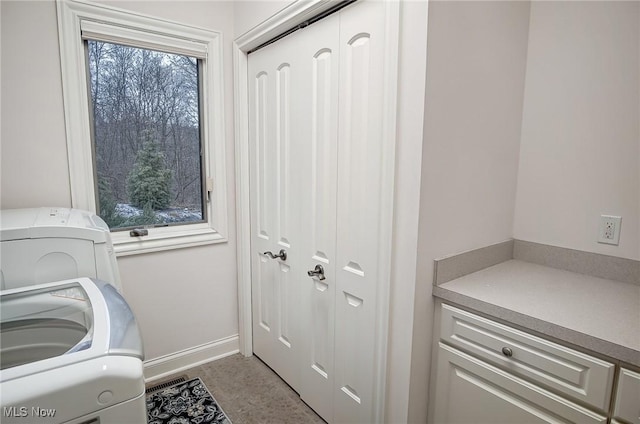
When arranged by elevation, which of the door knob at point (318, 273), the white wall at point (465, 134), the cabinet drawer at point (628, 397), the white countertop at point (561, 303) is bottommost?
the cabinet drawer at point (628, 397)

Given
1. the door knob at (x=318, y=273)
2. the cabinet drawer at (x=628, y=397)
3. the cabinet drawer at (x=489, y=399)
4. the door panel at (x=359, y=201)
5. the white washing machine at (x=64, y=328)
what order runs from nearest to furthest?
the white washing machine at (x=64, y=328) → the cabinet drawer at (x=628, y=397) → the cabinet drawer at (x=489, y=399) → the door panel at (x=359, y=201) → the door knob at (x=318, y=273)

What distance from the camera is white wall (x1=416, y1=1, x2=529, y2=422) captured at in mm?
1265

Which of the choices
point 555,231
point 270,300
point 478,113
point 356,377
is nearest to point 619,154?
point 555,231

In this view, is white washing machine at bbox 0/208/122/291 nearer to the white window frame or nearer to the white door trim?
the white window frame

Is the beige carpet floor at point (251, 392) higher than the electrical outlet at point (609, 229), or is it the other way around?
the electrical outlet at point (609, 229)

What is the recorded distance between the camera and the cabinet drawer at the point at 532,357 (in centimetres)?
102

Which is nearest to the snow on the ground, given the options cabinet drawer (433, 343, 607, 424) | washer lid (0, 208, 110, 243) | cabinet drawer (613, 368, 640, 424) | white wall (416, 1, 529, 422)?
washer lid (0, 208, 110, 243)

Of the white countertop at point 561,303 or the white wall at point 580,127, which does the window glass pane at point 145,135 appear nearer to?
the white countertop at point 561,303

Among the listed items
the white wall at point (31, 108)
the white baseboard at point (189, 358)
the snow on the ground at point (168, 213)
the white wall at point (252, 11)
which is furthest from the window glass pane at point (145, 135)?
the white baseboard at point (189, 358)

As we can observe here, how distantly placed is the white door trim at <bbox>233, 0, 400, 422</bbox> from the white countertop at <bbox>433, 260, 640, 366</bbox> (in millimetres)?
279

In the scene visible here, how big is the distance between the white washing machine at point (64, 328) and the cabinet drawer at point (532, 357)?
3.47 ft

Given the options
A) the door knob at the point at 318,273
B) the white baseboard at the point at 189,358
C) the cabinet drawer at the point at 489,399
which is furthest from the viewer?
the white baseboard at the point at 189,358

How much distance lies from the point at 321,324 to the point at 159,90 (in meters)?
1.63

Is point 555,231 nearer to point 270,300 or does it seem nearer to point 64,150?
point 270,300
